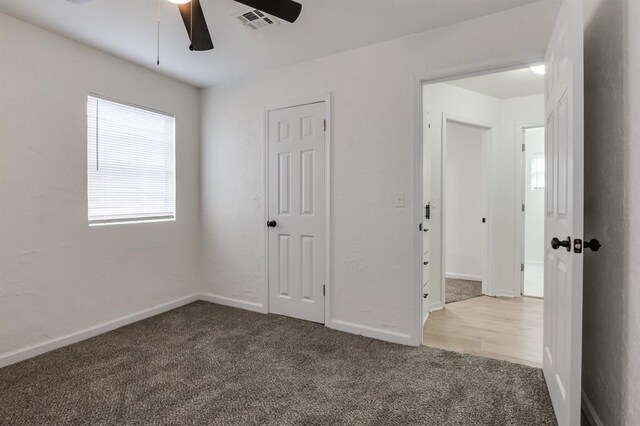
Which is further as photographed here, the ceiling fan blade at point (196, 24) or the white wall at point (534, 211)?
the white wall at point (534, 211)

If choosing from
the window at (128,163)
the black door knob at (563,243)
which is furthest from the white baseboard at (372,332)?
the window at (128,163)

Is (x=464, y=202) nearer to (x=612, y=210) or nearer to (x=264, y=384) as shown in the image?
(x=612, y=210)

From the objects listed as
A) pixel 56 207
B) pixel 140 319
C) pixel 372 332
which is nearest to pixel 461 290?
pixel 372 332

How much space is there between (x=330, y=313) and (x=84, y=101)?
277 cm

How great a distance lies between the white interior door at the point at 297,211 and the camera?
3.26 metres

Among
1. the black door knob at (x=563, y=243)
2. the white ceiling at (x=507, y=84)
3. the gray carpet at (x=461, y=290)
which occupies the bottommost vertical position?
the gray carpet at (x=461, y=290)

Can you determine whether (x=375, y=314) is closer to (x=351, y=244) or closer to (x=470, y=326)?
(x=351, y=244)

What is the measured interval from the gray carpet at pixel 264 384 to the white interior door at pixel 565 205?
0.36 metres

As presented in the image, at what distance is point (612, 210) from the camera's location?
5.35 ft

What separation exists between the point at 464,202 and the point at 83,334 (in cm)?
501

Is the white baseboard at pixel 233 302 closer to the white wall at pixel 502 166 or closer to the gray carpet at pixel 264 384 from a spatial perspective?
the gray carpet at pixel 264 384

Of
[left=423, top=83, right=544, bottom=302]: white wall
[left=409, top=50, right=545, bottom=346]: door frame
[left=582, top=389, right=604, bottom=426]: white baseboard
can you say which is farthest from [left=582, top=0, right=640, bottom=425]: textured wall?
[left=423, top=83, right=544, bottom=302]: white wall

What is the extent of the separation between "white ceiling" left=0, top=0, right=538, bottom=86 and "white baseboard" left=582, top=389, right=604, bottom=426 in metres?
2.44

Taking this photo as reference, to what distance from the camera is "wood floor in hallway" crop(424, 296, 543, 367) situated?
8.86 ft
